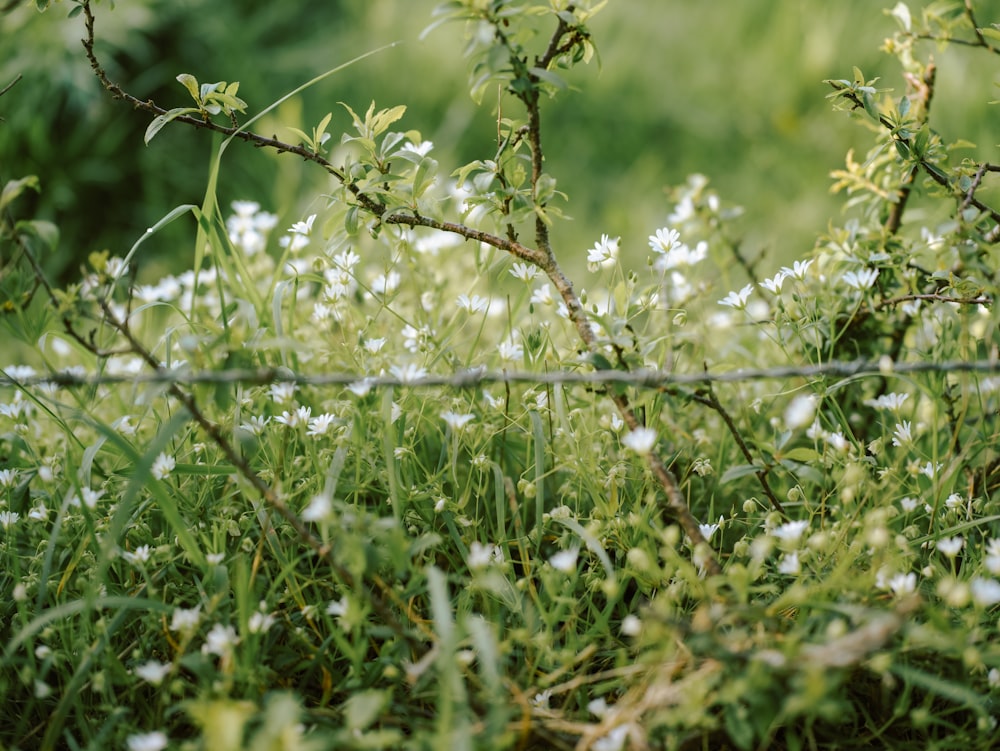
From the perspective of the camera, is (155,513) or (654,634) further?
(155,513)

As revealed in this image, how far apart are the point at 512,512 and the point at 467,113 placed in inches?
103

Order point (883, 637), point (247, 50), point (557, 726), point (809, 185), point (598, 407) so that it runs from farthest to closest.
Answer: point (247, 50), point (809, 185), point (598, 407), point (557, 726), point (883, 637)

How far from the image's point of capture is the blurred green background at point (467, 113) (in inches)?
135

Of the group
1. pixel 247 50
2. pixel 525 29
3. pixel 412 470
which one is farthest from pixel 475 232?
pixel 247 50

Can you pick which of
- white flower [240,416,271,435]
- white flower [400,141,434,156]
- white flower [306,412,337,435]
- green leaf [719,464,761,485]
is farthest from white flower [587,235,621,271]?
white flower [240,416,271,435]

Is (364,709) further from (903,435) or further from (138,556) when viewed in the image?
(903,435)

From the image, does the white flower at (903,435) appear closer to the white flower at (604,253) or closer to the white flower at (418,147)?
the white flower at (604,253)

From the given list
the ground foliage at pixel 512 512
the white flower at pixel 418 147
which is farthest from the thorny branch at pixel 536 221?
the white flower at pixel 418 147

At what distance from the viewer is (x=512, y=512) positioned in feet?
5.41

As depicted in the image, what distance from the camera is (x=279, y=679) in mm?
1358

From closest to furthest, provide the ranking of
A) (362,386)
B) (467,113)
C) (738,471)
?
(362,386), (738,471), (467,113)

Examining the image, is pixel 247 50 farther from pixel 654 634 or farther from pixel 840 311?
pixel 654 634

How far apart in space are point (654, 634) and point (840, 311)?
3.72ft

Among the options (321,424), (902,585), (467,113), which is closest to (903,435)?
(902,585)
